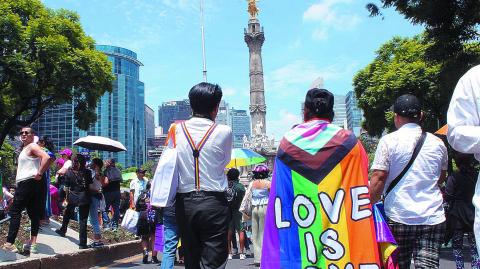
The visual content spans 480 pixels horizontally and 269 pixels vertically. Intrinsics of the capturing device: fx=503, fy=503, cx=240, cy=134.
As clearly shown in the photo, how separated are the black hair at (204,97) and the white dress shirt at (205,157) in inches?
3.8

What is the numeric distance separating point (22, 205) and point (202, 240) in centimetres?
369

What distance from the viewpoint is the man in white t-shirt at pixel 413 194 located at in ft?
12.5

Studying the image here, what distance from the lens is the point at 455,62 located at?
10.2 meters

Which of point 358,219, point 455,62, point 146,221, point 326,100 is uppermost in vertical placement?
point 455,62

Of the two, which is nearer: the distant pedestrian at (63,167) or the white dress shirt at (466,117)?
the white dress shirt at (466,117)

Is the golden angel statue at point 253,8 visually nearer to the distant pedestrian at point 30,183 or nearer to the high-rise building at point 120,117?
the high-rise building at point 120,117

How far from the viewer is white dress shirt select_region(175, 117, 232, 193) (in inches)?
A: 156

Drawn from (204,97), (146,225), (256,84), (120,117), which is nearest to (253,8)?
(256,84)

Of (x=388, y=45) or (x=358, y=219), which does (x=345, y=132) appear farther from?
(x=388, y=45)

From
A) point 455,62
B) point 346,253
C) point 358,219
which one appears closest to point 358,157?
point 358,219

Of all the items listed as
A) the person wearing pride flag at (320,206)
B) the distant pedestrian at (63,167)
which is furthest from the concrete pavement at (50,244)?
the person wearing pride flag at (320,206)

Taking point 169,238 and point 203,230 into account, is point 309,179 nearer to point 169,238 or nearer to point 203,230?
point 203,230

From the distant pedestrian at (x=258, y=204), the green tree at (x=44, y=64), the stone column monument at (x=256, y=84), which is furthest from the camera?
the stone column monument at (x=256, y=84)

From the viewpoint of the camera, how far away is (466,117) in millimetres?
2246
